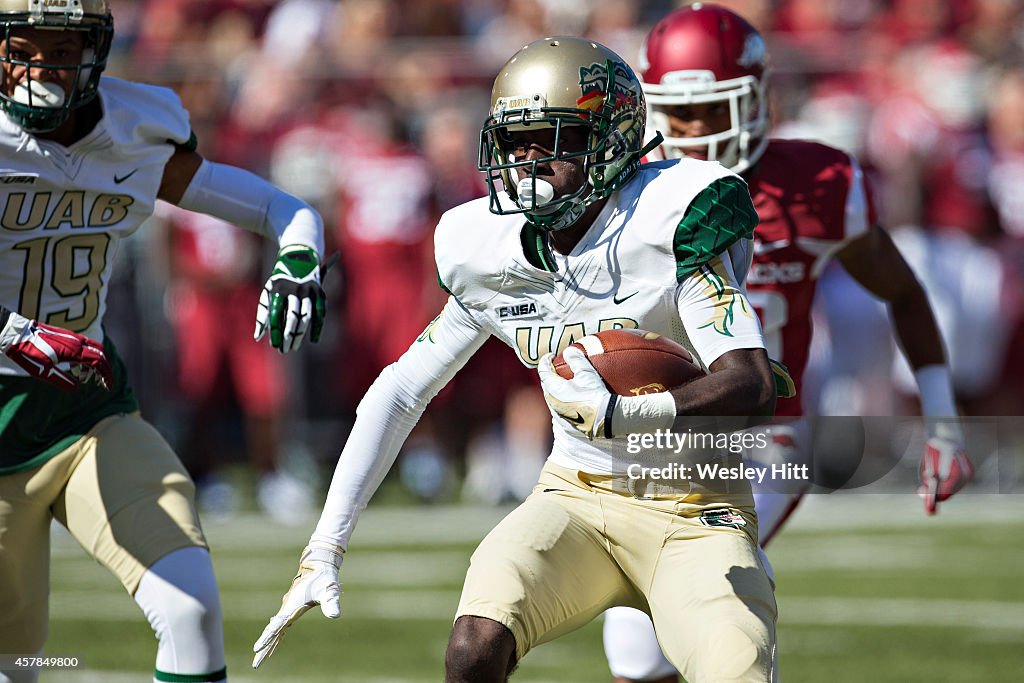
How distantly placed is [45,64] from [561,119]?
1.30 m

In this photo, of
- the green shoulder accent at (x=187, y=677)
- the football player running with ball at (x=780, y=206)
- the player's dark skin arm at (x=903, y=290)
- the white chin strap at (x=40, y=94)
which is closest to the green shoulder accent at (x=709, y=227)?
the football player running with ball at (x=780, y=206)

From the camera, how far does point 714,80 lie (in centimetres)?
464

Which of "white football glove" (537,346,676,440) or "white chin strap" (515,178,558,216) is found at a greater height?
"white chin strap" (515,178,558,216)

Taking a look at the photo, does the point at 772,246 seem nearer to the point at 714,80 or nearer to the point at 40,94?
the point at 714,80

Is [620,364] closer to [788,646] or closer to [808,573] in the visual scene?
[788,646]

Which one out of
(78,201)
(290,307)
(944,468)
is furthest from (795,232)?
(78,201)

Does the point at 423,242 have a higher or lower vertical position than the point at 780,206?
lower

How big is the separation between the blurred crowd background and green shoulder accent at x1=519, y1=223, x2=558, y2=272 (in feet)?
19.3

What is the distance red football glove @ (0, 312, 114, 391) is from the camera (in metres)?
3.85

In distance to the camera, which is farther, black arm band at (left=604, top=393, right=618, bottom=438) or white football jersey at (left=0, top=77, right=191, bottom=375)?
white football jersey at (left=0, top=77, right=191, bottom=375)

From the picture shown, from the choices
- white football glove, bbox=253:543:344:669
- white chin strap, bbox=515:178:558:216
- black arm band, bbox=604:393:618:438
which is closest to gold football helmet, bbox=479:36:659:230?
white chin strap, bbox=515:178:558:216

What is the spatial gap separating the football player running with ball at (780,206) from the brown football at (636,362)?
4.16 ft

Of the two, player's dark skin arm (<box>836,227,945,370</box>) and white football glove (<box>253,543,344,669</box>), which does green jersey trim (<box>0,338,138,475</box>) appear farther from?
player's dark skin arm (<box>836,227,945,370</box>)

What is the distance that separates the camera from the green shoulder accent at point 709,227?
3.39 meters
